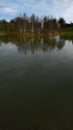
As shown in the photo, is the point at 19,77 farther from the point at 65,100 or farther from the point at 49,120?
the point at 49,120

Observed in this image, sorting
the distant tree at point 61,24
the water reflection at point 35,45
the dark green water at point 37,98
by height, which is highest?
the distant tree at point 61,24

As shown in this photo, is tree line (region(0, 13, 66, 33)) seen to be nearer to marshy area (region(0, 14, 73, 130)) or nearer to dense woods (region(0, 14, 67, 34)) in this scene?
dense woods (region(0, 14, 67, 34))

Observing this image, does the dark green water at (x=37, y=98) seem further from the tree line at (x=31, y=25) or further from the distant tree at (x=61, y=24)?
the distant tree at (x=61, y=24)

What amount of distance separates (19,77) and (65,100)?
15.0 ft

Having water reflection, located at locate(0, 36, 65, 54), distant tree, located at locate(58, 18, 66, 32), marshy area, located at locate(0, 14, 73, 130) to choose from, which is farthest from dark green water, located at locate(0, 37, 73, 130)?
distant tree, located at locate(58, 18, 66, 32)

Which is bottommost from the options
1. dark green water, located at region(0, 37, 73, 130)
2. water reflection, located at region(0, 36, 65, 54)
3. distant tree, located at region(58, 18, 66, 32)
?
dark green water, located at region(0, 37, 73, 130)

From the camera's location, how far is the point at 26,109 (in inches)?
287

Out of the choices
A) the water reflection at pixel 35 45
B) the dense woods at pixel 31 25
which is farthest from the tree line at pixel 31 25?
the water reflection at pixel 35 45

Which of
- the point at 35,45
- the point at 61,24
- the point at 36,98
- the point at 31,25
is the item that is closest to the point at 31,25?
the point at 31,25

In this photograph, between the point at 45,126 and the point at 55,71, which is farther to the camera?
the point at 55,71

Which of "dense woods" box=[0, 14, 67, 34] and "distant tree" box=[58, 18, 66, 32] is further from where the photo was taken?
"distant tree" box=[58, 18, 66, 32]

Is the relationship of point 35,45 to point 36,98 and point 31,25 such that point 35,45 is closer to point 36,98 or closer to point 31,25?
point 36,98

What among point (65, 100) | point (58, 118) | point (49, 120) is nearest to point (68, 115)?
point (58, 118)

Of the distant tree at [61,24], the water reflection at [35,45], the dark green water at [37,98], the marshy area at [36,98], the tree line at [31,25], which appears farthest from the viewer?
the distant tree at [61,24]
